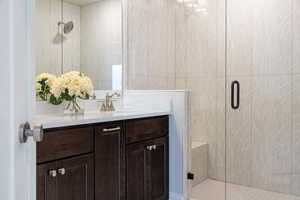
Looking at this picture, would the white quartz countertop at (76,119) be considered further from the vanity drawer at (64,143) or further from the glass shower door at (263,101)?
the glass shower door at (263,101)

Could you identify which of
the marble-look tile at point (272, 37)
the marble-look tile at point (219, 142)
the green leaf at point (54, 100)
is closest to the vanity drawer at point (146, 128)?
the green leaf at point (54, 100)

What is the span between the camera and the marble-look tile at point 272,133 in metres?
2.63

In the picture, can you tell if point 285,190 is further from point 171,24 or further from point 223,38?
point 171,24

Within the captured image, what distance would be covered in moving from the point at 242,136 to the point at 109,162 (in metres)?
1.57

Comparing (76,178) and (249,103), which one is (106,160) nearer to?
(76,178)

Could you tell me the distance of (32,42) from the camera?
0.70 meters

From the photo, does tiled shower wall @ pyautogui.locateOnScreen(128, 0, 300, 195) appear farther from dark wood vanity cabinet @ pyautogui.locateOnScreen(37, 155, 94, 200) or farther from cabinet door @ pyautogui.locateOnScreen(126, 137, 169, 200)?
dark wood vanity cabinet @ pyautogui.locateOnScreen(37, 155, 94, 200)

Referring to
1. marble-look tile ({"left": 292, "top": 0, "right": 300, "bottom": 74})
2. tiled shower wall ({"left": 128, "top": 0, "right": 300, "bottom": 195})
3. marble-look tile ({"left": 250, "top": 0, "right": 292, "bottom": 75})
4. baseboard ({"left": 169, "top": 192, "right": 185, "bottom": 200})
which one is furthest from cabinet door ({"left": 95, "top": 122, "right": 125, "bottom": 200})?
marble-look tile ({"left": 292, "top": 0, "right": 300, "bottom": 74})

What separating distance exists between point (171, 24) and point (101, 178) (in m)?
2.14

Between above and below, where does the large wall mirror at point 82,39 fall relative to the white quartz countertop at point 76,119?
above

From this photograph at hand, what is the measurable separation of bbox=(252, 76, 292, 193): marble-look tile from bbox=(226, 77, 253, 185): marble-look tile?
5 cm

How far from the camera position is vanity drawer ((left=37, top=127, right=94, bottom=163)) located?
1407 millimetres

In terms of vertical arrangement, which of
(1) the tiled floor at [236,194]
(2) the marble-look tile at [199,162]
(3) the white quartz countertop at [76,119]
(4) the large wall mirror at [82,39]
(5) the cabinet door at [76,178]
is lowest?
(1) the tiled floor at [236,194]

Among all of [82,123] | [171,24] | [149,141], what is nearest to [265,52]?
[171,24]
